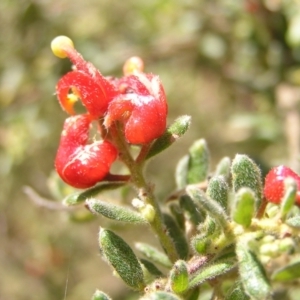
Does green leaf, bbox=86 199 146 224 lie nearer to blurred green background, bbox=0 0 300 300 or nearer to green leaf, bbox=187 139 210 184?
green leaf, bbox=187 139 210 184

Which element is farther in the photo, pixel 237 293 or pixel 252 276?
pixel 237 293

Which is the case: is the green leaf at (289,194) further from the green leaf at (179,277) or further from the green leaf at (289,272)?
the green leaf at (179,277)

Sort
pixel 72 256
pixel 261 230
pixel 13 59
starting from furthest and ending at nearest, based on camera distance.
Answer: pixel 72 256 < pixel 13 59 < pixel 261 230

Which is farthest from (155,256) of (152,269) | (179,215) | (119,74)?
(119,74)

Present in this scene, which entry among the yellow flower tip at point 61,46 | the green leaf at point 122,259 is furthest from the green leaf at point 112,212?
the yellow flower tip at point 61,46

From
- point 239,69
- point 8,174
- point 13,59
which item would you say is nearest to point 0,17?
point 13,59

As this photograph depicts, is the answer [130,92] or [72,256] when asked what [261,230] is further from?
[72,256]

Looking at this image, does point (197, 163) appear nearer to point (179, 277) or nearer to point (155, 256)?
point (155, 256)
